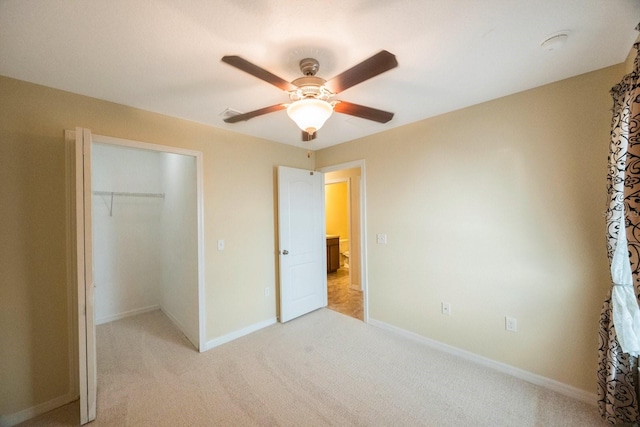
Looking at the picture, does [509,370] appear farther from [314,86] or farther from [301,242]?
[314,86]

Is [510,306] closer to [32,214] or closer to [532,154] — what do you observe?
[532,154]

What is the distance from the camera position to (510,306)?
2.10 metres

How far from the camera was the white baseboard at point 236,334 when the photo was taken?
259 cm

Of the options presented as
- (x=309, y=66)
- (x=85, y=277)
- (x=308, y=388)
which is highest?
(x=309, y=66)

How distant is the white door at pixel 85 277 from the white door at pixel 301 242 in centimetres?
184

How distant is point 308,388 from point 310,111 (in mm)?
2124

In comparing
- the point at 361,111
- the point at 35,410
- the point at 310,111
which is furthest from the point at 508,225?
the point at 35,410

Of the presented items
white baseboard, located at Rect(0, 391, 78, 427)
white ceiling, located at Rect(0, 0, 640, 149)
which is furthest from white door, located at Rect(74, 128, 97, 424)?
white ceiling, located at Rect(0, 0, 640, 149)

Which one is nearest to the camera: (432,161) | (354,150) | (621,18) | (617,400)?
(621,18)

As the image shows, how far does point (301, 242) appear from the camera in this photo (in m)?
3.40

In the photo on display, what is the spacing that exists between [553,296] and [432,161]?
1527mm

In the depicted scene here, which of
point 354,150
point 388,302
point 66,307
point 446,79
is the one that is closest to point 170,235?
point 66,307

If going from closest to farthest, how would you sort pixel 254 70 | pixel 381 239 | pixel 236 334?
1. pixel 254 70
2. pixel 236 334
3. pixel 381 239

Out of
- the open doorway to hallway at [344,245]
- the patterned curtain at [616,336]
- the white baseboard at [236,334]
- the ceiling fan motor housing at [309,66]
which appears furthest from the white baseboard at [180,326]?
the patterned curtain at [616,336]
